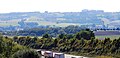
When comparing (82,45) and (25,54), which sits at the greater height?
(25,54)

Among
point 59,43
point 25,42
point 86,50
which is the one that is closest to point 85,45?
point 86,50

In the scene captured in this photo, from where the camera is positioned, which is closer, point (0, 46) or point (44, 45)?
point (0, 46)

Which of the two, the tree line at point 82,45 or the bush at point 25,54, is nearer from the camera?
the bush at point 25,54

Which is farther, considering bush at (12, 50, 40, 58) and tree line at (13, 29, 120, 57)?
tree line at (13, 29, 120, 57)

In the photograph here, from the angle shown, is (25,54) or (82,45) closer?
(25,54)

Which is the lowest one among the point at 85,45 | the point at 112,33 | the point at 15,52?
the point at 112,33

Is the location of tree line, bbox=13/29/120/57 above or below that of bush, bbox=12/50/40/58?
below

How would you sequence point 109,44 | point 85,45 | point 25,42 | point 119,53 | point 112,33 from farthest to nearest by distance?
point 112,33
point 25,42
point 85,45
point 109,44
point 119,53

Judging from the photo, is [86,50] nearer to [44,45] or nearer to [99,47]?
[99,47]

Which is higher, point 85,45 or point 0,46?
point 0,46

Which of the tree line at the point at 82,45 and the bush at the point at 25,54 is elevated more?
the bush at the point at 25,54

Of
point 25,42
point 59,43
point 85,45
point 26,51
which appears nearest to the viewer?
point 26,51
